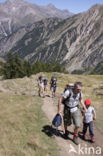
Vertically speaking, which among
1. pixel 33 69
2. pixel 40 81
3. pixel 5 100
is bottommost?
pixel 5 100

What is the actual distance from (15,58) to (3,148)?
73182 mm

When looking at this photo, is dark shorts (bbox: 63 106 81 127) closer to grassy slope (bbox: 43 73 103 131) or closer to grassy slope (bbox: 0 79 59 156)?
grassy slope (bbox: 0 79 59 156)

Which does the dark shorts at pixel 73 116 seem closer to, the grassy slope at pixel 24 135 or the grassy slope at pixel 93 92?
the grassy slope at pixel 24 135

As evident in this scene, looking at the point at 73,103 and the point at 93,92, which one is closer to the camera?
the point at 73,103

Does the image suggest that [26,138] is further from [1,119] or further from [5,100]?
[5,100]

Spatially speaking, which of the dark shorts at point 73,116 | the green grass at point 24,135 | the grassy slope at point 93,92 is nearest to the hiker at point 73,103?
the dark shorts at point 73,116

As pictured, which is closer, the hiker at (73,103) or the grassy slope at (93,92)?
the hiker at (73,103)

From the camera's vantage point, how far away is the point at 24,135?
11.1m

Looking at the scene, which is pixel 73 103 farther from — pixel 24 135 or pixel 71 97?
pixel 24 135

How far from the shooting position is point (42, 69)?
348 feet

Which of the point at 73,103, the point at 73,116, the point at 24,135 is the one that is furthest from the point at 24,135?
the point at 73,103

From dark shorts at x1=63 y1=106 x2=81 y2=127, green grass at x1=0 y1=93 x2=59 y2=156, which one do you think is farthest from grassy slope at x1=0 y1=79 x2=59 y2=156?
dark shorts at x1=63 y1=106 x2=81 y2=127

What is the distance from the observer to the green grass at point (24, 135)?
927cm

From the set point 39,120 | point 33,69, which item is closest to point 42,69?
point 33,69
